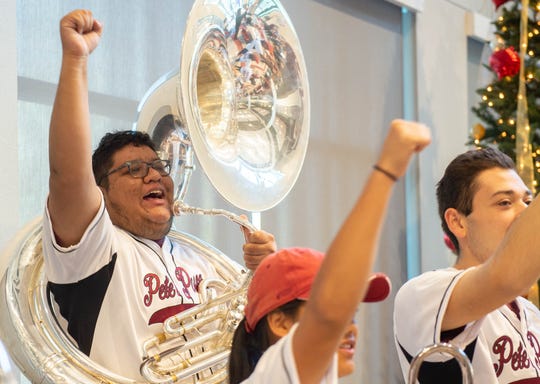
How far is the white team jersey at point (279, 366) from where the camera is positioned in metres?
1.20

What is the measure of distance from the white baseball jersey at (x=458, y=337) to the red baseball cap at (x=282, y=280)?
1.50 feet

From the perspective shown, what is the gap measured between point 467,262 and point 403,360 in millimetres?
253

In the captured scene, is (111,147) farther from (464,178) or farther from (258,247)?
(464,178)

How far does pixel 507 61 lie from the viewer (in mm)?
4344

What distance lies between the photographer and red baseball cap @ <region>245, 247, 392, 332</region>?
1322 millimetres

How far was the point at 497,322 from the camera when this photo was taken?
6.59ft

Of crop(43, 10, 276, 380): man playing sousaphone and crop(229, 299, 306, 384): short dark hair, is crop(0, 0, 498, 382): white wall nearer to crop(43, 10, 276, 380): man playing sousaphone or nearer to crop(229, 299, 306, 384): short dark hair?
crop(43, 10, 276, 380): man playing sousaphone

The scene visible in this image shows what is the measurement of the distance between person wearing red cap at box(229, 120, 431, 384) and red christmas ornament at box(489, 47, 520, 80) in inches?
124

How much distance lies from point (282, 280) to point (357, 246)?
231 mm

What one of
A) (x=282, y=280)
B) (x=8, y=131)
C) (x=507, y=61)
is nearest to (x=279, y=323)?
(x=282, y=280)

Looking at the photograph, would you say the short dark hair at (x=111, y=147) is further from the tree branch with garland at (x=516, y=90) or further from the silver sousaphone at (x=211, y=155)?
the tree branch with garland at (x=516, y=90)

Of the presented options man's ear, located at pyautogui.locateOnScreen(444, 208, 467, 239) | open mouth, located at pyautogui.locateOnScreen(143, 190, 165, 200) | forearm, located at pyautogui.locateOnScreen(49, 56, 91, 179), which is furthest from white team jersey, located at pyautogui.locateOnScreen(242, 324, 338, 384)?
open mouth, located at pyautogui.locateOnScreen(143, 190, 165, 200)

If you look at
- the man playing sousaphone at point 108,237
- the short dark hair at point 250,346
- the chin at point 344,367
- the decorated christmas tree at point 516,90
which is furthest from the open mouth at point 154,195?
the decorated christmas tree at point 516,90

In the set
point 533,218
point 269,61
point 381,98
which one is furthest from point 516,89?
point 533,218
